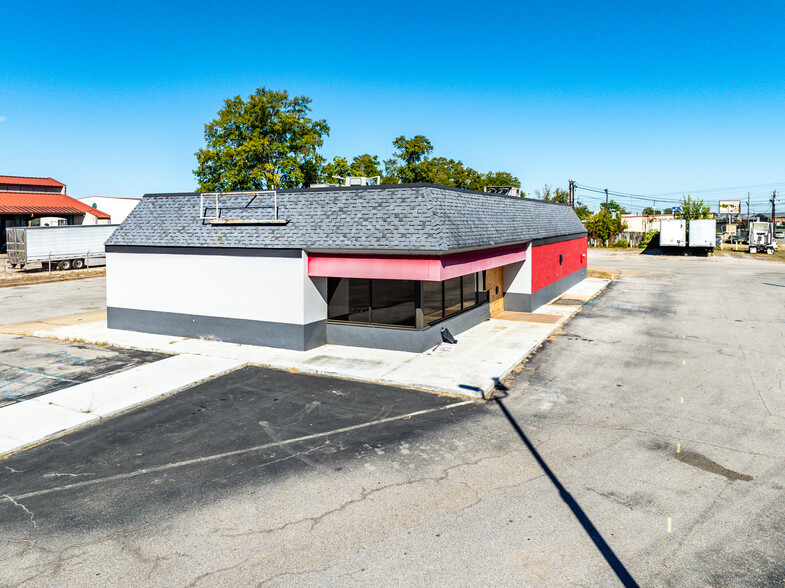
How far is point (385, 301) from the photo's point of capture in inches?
645

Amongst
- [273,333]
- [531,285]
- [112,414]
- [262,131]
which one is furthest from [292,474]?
[262,131]

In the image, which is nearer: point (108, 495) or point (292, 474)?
point (108, 495)

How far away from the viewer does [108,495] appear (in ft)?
25.6

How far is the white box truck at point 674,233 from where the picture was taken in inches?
2154

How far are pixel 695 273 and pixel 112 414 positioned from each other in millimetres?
40442

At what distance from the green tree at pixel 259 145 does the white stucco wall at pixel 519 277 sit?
28469mm

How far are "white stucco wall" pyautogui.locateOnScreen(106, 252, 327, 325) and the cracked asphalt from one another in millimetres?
3062

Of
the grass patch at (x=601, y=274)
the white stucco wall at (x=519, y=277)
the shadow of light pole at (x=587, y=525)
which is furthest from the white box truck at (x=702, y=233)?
the shadow of light pole at (x=587, y=525)

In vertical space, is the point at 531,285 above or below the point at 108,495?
above

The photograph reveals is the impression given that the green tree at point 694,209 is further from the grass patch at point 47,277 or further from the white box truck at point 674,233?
the grass patch at point 47,277

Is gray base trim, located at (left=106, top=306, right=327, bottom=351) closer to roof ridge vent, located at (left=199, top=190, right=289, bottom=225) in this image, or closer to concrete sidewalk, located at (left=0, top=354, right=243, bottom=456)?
concrete sidewalk, located at (left=0, top=354, right=243, bottom=456)

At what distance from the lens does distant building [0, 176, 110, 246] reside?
177ft

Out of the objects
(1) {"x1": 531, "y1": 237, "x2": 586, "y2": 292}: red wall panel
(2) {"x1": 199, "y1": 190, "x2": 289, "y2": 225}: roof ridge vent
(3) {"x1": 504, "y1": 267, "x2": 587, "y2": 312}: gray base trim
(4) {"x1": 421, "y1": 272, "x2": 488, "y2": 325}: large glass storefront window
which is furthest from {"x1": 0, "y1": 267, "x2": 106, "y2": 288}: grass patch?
(1) {"x1": 531, "y1": 237, "x2": 586, "y2": 292}: red wall panel

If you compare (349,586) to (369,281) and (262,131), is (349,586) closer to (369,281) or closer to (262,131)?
(369,281)
